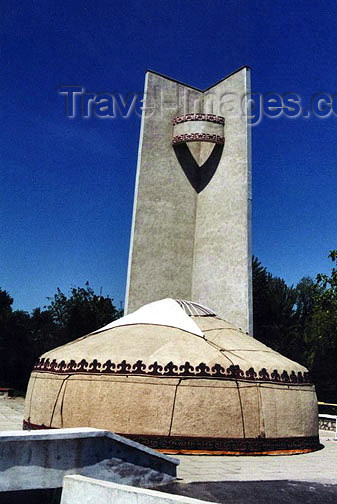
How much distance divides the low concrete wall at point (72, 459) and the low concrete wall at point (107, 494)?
24 cm

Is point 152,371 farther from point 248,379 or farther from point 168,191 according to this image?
point 168,191

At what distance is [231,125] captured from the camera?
61.8 feet

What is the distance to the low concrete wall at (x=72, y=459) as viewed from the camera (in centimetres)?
521

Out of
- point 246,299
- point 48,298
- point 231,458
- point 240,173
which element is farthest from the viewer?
point 48,298

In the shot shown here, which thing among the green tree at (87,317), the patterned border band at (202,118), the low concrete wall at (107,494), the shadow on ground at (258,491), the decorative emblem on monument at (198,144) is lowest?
the shadow on ground at (258,491)

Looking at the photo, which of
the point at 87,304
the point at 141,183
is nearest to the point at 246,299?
the point at 141,183

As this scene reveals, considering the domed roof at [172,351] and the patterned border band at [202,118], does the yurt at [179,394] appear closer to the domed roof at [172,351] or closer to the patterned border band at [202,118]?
the domed roof at [172,351]

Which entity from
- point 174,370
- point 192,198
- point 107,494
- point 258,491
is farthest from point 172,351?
point 192,198

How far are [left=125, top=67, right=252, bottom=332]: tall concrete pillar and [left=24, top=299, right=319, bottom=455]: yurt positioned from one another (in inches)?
279

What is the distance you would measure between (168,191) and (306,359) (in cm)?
1718

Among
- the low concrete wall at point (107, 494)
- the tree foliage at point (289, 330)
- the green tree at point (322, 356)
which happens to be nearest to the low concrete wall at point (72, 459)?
the low concrete wall at point (107, 494)

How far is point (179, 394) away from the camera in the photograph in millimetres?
9039

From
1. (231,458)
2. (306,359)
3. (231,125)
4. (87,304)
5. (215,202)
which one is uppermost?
(231,125)

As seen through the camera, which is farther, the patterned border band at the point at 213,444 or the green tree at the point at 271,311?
the green tree at the point at 271,311
